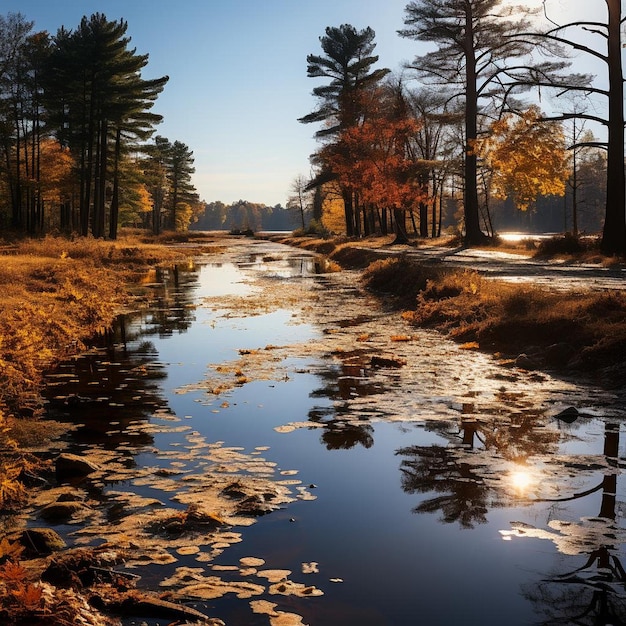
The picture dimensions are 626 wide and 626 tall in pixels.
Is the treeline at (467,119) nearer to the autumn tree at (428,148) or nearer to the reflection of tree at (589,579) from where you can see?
the autumn tree at (428,148)

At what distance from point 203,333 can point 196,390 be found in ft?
17.0

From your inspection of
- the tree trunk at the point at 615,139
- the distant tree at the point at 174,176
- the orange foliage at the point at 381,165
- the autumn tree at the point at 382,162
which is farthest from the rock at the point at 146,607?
the distant tree at the point at 174,176

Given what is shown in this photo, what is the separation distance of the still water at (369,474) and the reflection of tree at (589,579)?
1 centimetres

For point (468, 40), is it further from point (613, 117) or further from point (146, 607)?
point (146, 607)

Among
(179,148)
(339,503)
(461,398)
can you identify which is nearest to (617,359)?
(461,398)

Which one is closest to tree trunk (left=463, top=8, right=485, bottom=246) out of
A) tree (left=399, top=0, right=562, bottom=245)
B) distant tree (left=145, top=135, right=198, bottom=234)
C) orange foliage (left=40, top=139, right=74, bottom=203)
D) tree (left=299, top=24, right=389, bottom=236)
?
tree (left=399, top=0, right=562, bottom=245)

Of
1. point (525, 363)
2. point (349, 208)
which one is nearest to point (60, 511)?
point (525, 363)

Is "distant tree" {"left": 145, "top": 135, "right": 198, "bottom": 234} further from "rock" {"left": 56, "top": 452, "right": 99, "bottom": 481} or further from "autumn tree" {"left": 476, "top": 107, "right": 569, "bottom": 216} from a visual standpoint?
"rock" {"left": 56, "top": 452, "right": 99, "bottom": 481}

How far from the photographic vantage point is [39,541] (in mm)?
4418

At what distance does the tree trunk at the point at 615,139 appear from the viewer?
19.9 meters

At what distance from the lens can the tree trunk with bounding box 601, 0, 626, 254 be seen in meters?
19.9

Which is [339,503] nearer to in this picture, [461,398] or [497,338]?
[461,398]

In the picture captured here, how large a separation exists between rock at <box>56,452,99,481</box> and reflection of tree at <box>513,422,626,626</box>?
12.2 ft

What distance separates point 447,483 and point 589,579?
171 cm
